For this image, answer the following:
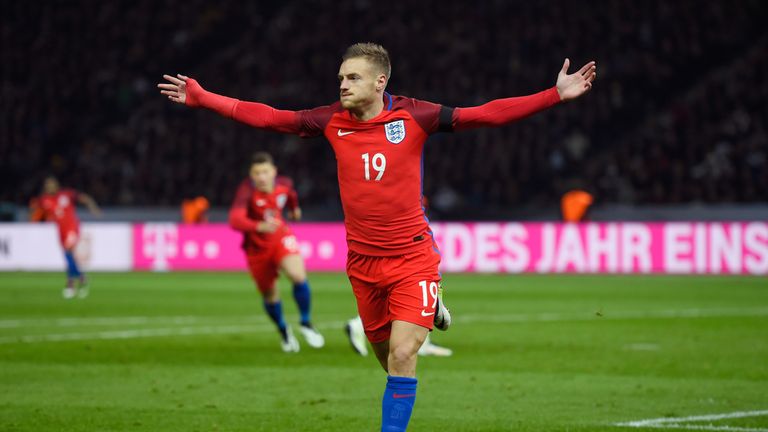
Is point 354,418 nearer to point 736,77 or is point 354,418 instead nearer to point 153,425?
point 153,425

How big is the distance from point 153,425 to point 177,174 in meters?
27.8

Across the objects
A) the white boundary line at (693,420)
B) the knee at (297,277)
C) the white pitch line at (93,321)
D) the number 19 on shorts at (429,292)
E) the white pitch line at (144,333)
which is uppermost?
the number 19 on shorts at (429,292)

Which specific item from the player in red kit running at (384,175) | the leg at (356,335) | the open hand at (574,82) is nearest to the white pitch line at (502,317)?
the leg at (356,335)

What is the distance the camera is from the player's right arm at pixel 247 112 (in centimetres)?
716

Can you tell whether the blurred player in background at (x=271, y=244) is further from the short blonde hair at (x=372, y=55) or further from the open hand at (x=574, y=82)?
the open hand at (x=574, y=82)

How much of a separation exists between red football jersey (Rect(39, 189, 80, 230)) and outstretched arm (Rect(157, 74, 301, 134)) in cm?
1867

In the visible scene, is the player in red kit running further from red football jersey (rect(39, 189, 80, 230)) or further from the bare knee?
red football jersey (rect(39, 189, 80, 230))

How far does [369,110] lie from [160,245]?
83.9 ft

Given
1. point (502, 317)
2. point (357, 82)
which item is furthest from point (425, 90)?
point (357, 82)

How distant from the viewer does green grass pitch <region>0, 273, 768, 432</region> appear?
8.61m

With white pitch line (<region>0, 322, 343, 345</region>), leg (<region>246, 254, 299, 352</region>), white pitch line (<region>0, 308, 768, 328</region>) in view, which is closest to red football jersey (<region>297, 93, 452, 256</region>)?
leg (<region>246, 254, 299, 352</region>)

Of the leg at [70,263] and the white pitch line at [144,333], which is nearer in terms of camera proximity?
the white pitch line at [144,333]

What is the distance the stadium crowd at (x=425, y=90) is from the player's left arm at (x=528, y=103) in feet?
78.7

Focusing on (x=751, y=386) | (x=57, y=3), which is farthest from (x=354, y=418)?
(x=57, y=3)
